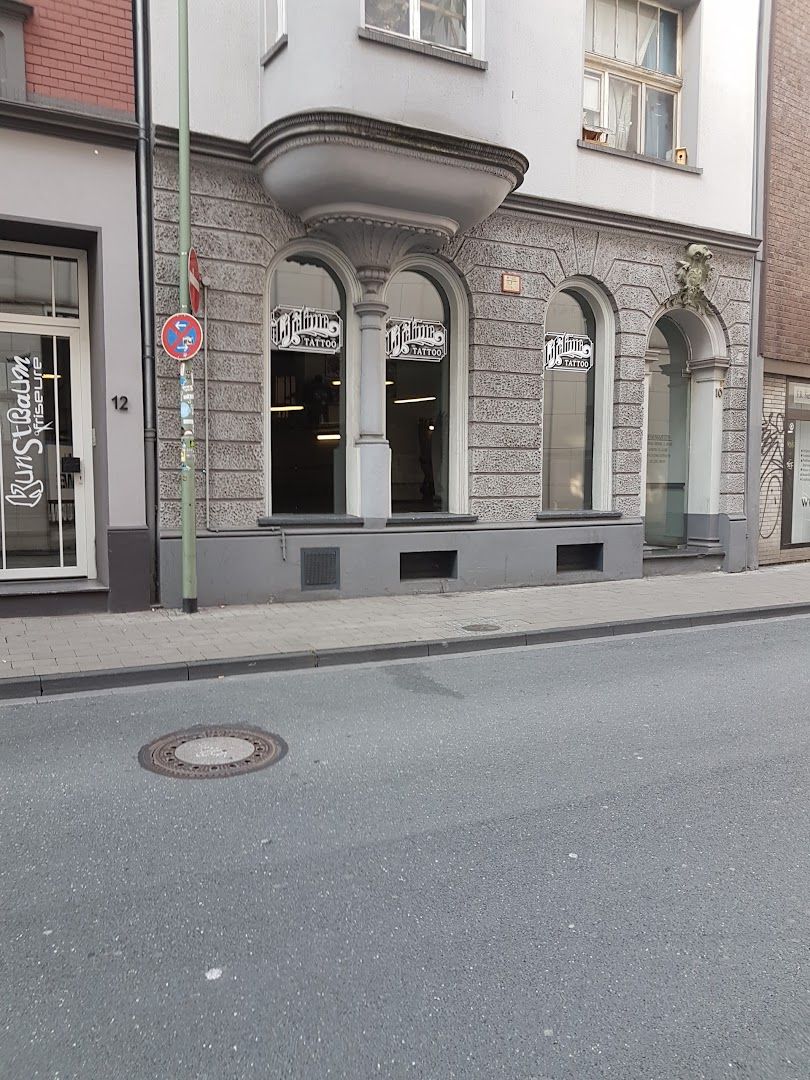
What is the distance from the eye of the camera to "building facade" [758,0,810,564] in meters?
13.5

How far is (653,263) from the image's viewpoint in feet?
40.5

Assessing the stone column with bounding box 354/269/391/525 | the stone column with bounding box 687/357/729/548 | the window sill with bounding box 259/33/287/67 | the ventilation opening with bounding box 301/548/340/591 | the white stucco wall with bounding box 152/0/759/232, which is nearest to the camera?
the white stucco wall with bounding box 152/0/759/232

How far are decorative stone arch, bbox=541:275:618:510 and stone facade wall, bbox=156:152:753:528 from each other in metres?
0.11

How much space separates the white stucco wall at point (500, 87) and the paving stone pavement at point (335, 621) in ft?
18.5

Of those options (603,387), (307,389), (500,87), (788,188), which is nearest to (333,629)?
(307,389)

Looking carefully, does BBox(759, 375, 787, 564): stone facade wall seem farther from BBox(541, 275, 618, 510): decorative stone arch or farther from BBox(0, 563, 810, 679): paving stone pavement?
BBox(541, 275, 618, 510): decorative stone arch

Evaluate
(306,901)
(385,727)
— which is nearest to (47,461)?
(385,727)

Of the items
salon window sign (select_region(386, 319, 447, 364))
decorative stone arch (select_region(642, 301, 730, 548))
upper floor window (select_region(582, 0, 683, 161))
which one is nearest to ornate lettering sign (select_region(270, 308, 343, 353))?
salon window sign (select_region(386, 319, 447, 364))

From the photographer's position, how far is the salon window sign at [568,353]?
1188 cm

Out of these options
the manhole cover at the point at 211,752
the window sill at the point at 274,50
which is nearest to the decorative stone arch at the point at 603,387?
the window sill at the point at 274,50

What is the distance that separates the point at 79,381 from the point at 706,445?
9865 millimetres

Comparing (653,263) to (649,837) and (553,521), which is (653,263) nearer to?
(553,521)

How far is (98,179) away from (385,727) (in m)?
6.98

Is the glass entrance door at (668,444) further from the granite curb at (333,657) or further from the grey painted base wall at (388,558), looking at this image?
the granite curb at (333,657)
